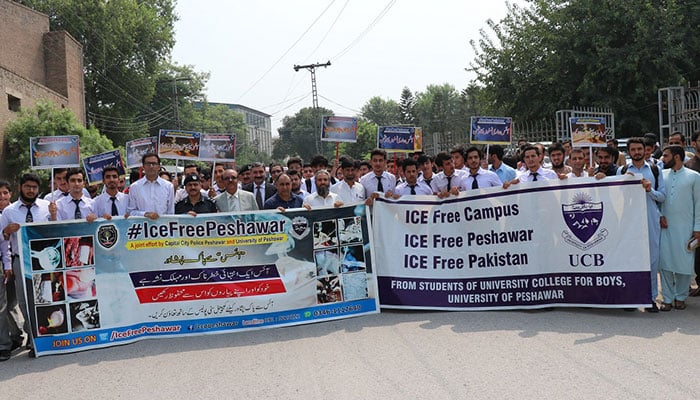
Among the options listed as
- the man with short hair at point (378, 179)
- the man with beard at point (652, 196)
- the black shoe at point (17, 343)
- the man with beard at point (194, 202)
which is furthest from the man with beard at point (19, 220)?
the man with beard at point (652, 196)

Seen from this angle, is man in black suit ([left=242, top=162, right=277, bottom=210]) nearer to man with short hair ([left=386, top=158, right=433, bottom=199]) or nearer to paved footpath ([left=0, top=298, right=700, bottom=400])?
man with short hair ([left=386, top=158, right=433, bottom=199])

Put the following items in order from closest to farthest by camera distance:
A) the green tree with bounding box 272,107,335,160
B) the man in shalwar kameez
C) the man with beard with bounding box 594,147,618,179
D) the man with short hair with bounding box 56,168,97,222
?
the man in shalwar kameez
the man with short hair with bounding box 56,168,97,222
the man with beard with bounding box 594,147,618,179
the green tree with bounding box 272,107,335,160

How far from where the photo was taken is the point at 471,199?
7371 millimetres

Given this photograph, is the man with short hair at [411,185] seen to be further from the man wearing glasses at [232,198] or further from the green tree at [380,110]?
the green tree at [380,110]

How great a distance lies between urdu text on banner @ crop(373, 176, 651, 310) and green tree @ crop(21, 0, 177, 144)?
45.7m

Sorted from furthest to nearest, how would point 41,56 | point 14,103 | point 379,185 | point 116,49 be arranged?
point 116,49 → point 41,56 → point 14,103 → point 379,185

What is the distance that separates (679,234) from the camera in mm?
6922

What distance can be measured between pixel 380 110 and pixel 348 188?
396ft

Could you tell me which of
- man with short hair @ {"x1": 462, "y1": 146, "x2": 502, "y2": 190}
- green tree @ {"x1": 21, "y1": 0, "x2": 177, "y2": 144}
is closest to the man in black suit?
man with short hair @ {"x1": 462, "y1": 146, "x2": 502, "y2": 190}

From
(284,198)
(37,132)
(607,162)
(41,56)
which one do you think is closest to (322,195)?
(284,198)

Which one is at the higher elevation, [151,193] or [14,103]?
[14,103]

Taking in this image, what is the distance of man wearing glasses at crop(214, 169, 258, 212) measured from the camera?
7832 mm

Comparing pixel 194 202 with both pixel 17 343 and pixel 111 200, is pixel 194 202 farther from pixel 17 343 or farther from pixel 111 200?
pixel 17 343

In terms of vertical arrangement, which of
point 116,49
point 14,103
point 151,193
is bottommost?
point 151,193
